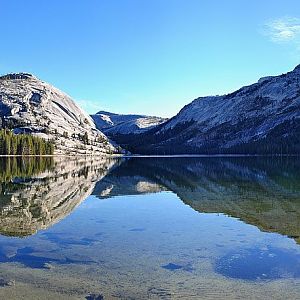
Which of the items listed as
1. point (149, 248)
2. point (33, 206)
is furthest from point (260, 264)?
point (33, 206)

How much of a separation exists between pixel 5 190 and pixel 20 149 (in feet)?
514

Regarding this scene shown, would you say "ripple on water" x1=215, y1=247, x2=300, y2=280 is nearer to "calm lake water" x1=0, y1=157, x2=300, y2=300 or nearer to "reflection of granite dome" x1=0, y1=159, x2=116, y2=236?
"calm lake water" x1=0, y1=157, x2=300, y2=300

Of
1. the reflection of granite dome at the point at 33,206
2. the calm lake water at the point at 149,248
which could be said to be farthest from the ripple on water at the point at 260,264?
the reflection of granite dome at the point at 33,206

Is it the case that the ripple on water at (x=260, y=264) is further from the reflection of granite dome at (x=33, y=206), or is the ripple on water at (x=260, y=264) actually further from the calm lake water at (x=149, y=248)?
the reflection of granite dome at (x=33, y=206)

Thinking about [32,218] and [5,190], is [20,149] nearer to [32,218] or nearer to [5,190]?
[5,190]

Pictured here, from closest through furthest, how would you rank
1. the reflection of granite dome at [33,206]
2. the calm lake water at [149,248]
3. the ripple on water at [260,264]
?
the calm lake water at [149,248] → the ripple on water at [260,264] → the reflection of granite dome at [33,206]

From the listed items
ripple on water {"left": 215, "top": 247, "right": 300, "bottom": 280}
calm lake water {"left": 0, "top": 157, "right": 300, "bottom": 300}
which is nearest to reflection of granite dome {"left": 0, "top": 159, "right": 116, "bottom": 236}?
calm lake water {"left": 0, "top": 157, "right": 300, "bottom": 300}

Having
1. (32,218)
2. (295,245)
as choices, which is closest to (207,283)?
(295,245)

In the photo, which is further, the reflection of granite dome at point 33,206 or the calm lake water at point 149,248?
the reflection of granite dome at point 33,206

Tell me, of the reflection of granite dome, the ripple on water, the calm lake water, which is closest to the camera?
the calm lake water

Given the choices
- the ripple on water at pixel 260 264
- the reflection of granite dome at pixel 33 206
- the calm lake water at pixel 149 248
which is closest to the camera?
the calm lake water at pixel 149 248

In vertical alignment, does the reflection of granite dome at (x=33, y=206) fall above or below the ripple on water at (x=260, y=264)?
above

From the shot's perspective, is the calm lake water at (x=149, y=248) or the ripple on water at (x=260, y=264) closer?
the calm lake water at (x=149, y=248)

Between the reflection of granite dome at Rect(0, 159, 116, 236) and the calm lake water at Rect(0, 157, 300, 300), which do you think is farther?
the reflection of granite dome at Rect(0, 159, 116, 236)
